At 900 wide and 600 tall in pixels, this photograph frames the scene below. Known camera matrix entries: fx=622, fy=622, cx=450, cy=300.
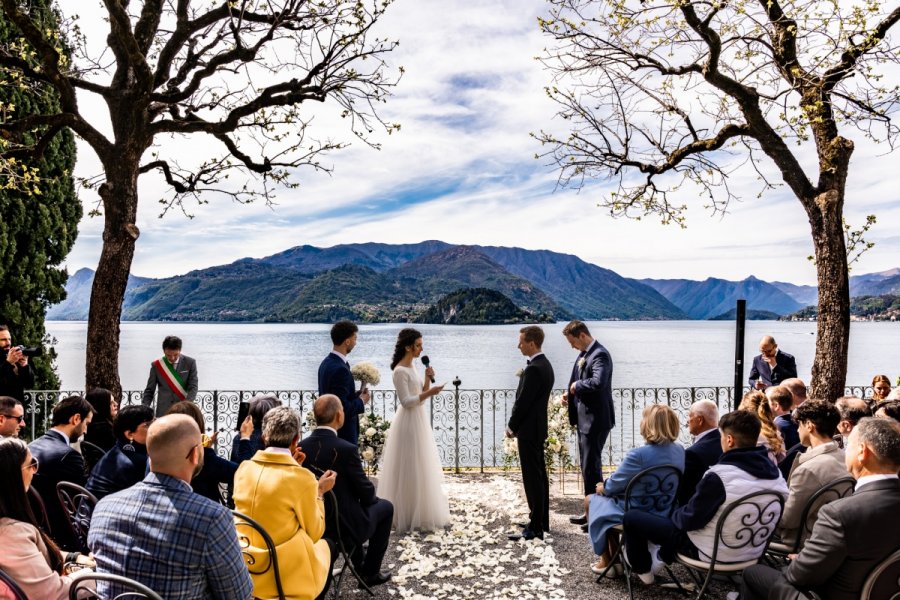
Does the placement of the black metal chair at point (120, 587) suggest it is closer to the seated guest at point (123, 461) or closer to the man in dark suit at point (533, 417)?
the seated guest at point (123, 461)

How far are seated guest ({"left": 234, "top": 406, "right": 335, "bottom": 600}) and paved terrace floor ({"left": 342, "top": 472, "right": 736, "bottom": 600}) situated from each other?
1563 millimetres

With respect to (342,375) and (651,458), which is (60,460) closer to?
(342,375)

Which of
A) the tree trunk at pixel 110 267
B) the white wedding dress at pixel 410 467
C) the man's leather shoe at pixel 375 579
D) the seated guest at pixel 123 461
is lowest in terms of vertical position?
the man's leather shoe at pixel 375 579

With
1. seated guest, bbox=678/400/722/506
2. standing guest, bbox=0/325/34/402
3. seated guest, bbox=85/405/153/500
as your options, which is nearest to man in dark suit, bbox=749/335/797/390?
seated guest, bbox=678/400/722/506

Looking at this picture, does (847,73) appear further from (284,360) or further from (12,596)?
(284,360)

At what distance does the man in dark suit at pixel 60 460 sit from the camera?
3.91 metres

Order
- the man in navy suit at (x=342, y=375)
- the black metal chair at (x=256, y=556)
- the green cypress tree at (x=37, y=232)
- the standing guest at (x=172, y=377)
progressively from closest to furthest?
the black metal chair at (x=256, y=556)
the man in navy suit at (x=342, y=375)
the standing guest at (x=172, y=377)
the green cypress tree at (x=37, y=232)

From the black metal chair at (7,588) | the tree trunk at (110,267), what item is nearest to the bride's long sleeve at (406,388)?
the black metal chair at (7,588)

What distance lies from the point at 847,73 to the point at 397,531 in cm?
814

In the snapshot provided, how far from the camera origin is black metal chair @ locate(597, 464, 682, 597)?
15.1ft

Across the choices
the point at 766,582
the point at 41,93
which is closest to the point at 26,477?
the point at 766,582

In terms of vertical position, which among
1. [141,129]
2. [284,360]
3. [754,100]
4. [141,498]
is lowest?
[284,360]

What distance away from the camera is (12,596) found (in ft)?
8.09

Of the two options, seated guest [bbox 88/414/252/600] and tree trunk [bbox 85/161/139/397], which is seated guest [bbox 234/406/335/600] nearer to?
seated guest [bbox 88/414/252/600]
